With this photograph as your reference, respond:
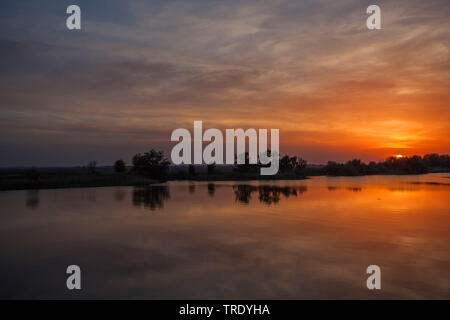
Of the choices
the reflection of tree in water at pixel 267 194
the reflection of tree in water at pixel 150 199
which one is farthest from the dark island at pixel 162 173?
the reflection of tree in water at pixel 267 194

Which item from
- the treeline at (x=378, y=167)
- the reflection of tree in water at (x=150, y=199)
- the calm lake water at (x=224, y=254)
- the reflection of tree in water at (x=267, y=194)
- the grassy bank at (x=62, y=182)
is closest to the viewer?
the calm lake water at (x=224, y=254)

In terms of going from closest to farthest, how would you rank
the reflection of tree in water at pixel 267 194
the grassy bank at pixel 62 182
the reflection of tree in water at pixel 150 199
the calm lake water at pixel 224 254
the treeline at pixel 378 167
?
1. the calm lake water at pixel 224 254
2. the reflection of tree in water at pixel 150 199
3. the reflection of tree in water at pixel 267 194
4. the grassy bank at pixel 62 182
5. the treeline at pixel 378 167

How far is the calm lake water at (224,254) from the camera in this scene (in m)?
10.8

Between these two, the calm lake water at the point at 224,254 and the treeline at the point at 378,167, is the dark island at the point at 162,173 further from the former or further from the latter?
the calm lake water at the point at 224,254

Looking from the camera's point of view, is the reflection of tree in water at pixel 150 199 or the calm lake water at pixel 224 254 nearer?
the calm lake water at pixel 224 254

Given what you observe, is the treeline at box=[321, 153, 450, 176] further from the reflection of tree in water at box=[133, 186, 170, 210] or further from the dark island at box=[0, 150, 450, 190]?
the reflection of tree in water at box=[133, 186, 170, 210]

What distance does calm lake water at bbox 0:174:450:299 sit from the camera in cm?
1084

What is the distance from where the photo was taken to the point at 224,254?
14.9m

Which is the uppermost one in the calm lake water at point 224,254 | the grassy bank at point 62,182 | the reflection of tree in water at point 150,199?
the grassy bank at point 62,182

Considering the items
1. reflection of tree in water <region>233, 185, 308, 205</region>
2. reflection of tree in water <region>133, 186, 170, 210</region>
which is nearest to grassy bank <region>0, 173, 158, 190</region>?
reflection of tree in water <region>133, 186, 170, 210</region>

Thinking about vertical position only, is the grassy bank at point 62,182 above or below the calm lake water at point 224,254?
above
